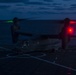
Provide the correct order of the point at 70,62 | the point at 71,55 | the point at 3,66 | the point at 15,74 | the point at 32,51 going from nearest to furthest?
the point at 15,74 < the point at 3,66 < the point at 70,62 < the point at 71,55 < the point at 32,51

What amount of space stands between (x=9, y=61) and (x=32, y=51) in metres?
6.81

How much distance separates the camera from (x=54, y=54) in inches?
1284

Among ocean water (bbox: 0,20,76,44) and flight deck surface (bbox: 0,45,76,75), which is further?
ocean water (bbox: 0,20,76,44)

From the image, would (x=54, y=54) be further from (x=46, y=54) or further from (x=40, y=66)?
Result: (x=40, y=66)

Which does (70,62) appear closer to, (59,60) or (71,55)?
(59,60)

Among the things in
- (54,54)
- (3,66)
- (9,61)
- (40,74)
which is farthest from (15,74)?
(54,54)

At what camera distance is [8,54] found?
3312 cm

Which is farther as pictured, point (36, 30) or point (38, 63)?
point (36, 30)

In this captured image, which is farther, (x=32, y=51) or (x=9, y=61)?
(x=32, y=51)

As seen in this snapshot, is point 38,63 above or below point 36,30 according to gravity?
above

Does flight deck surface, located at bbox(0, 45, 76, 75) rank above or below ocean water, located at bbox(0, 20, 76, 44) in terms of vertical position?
above

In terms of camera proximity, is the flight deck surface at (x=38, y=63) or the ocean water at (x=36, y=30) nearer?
the flight deck surface at (x=38, y=63)

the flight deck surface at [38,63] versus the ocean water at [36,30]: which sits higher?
the flight deck surface at [38,63]

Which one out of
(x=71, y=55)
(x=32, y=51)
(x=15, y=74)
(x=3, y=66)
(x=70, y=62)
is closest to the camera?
(x=15, y=74)
